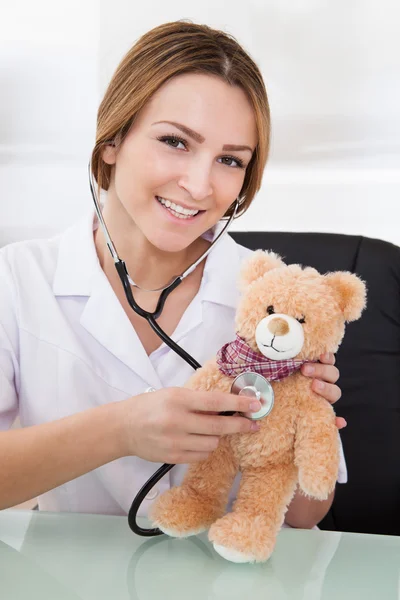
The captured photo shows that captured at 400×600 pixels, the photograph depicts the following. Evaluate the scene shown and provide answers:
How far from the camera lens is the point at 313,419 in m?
0.80

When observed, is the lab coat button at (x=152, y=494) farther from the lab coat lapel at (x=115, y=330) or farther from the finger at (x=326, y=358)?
the finger at (x=326, y=358)

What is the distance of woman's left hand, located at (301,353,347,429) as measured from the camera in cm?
82

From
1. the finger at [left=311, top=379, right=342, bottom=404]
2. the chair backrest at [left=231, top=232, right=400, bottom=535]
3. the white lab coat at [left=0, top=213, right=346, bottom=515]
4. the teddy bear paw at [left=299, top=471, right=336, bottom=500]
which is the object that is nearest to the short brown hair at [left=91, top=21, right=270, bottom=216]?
the white lab coat at [left=0, top=213, right=346, bottom=515]

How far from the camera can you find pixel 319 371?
32.6 inches

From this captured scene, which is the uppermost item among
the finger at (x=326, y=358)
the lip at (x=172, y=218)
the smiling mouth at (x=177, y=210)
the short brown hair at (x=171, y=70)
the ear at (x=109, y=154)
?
the short brown hair at (x=171, y=70)

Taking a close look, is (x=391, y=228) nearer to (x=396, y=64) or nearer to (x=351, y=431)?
(x=396, y=64)

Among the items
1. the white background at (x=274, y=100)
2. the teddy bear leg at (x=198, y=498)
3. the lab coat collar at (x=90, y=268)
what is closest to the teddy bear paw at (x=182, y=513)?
the teddy bear leg at (x=198, y=498)

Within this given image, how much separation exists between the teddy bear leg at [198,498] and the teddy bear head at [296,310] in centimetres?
15

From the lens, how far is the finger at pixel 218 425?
2.60ft

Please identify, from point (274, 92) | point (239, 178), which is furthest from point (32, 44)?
point (239, 178)

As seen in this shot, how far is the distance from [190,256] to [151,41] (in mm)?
367

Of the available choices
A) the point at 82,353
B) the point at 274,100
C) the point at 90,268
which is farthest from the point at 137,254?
the point at 274,100

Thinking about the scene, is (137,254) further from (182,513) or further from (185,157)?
(182,513)

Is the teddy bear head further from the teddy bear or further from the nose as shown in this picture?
the nose
